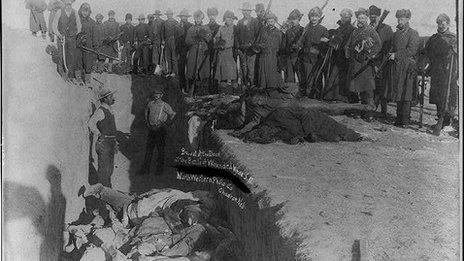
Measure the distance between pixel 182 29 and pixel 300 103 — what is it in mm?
939

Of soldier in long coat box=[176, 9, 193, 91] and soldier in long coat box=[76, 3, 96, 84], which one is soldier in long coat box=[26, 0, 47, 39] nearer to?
soldier in long coat box=[76, 3, 96, 84]

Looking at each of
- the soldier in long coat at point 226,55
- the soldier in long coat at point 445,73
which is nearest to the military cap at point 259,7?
the soldier in long coat at point 226,55

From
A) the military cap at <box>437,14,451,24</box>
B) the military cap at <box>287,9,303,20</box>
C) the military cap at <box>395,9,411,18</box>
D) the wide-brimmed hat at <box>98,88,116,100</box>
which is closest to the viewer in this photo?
the military cap at <box>437,14,451,24</box>

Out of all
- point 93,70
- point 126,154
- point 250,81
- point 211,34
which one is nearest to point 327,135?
point 250,81

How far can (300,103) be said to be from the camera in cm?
396

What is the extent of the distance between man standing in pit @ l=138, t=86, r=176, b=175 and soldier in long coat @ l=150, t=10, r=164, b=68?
29 centimetres

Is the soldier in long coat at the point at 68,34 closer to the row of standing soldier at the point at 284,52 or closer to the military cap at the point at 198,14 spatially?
the row of standing soldier at the point at 284,52

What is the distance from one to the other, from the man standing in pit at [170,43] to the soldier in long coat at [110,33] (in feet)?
1.09

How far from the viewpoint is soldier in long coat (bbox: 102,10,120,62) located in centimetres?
409

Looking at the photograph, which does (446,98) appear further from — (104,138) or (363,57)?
(104,138)

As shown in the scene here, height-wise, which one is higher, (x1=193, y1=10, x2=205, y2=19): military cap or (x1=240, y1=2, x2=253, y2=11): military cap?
(x1=240, y1=2, x2=253, y2=11): military cap

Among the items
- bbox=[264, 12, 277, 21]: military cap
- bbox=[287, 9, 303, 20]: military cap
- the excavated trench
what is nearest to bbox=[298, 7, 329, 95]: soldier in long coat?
bbox=[287, 9, 303, 20]: military cap

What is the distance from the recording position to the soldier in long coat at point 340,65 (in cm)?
393

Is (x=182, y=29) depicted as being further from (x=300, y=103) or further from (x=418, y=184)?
(x=418, y=184)
